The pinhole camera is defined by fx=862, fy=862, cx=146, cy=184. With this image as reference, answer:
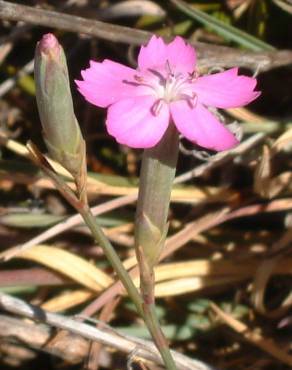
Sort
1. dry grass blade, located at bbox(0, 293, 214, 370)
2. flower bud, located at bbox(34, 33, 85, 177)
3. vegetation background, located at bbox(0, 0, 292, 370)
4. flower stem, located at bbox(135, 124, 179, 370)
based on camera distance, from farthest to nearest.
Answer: vegetation background, located at bbox(0, 0, 292, 370) < dry grass blade, located at bbox(0, 293, 214, 370) < flower stem, located at bbox(135, 124, 179, 370) < flower bud, located at bbox(34, 33, 85, 177)

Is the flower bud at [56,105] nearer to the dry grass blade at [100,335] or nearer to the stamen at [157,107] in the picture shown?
the stamen at [157,107]

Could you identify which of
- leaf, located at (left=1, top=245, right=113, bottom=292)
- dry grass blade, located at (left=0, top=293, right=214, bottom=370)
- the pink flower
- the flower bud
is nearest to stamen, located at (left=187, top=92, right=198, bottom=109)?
the pink flower

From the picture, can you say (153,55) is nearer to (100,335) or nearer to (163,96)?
(163,96)

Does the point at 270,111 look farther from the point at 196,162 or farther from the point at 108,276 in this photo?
the point at 108,276

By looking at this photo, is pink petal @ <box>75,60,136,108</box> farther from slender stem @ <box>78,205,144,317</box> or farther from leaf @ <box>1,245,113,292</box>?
leaf @ <box>1,245,113,292</box>

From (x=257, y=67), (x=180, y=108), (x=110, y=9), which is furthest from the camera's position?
(x=110, y=9)

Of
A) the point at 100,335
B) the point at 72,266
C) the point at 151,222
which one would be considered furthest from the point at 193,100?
the point at 72,266

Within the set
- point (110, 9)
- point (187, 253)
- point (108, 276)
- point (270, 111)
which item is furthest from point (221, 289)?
point (110, 9)
